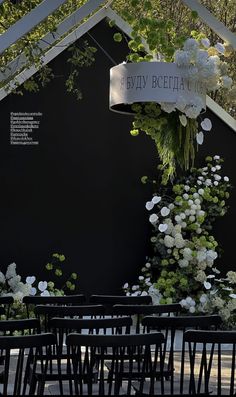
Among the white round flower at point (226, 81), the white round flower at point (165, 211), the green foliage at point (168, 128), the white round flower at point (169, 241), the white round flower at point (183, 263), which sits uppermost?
the white round flower at point (226, 81)

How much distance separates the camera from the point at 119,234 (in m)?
10.8

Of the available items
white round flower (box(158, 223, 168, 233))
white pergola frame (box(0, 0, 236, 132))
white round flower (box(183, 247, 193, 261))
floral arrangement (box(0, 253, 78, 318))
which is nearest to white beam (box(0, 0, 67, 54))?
white pergola frame (box(0, 0, 236, 132))

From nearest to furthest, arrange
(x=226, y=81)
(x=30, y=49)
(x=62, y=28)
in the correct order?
(x=226, y=81) → (x=30, y=49) → (x=62, y=28)

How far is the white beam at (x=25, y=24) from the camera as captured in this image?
5.93m

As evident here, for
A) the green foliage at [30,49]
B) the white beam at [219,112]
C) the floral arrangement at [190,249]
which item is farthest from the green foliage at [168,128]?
the white beam at [219,112]

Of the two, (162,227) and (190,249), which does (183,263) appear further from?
(162,227)

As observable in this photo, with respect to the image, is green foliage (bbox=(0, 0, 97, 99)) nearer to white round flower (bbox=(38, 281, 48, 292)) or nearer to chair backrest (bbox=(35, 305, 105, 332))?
white round flower (bbox=(38, 281, 48, 292))

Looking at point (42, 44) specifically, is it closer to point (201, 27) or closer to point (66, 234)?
point (66, 234)

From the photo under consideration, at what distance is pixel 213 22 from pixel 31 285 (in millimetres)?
4189

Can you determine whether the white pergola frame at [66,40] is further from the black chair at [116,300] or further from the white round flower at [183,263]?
the black chair at [116,300]

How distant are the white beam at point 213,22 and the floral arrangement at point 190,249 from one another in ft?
10.4

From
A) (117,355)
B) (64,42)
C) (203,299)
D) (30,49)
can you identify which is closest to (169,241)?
(203,299)

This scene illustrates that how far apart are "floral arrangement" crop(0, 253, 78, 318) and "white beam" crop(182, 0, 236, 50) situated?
3761 mm

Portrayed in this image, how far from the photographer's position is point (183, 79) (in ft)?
20.2
